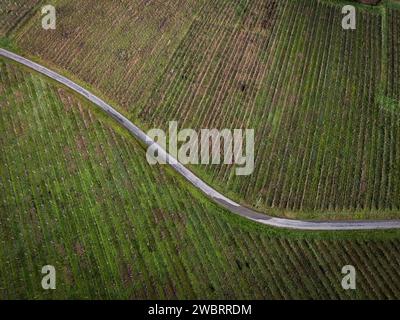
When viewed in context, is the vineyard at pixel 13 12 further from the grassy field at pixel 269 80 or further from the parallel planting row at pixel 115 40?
the grassy field at pixel 269 80

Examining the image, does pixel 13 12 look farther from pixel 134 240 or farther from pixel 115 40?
pixel 134 240

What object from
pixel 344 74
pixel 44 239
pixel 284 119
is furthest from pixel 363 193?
pixel 44 239

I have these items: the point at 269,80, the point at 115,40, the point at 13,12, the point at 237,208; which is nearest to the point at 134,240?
the point at 237,208

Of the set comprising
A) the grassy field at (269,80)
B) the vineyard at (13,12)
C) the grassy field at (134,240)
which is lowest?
the grassy field at (134,240)

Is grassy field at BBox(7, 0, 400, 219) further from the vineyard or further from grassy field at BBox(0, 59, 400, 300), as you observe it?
grassy field at BBox(0, 59, 400, 300)

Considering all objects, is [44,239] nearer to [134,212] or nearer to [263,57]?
[134,212]

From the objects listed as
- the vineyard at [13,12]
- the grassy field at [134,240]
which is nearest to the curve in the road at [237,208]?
the grassy field at [134,240]

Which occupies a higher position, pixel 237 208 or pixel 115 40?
pixel 115 40
